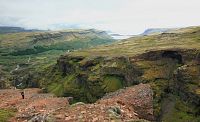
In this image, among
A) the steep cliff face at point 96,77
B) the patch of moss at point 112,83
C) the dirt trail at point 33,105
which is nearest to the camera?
the dirt trail at point 33,105

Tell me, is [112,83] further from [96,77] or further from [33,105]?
[33,105]


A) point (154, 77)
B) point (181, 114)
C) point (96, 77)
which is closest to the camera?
point (181, 114)

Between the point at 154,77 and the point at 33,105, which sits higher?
the point at 154,77

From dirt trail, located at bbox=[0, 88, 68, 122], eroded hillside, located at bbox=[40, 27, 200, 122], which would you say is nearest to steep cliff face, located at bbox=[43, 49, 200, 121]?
eroded hillside, located at bbox=[40, 27, 200, 122]

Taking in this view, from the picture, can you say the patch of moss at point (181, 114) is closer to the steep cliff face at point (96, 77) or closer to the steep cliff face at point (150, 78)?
the steep cliff face at point (150, 78)

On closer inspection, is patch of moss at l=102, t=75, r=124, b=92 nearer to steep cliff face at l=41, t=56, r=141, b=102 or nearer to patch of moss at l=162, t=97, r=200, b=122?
steep cliff face at l=41, t=56, r=141, b=102

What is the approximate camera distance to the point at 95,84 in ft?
284

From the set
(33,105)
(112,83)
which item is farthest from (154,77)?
(33,105)

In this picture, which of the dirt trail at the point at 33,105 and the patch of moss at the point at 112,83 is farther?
the patch of moss at the point at 112,83

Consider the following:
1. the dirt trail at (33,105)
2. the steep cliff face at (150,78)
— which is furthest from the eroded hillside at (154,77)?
the dirt trail at (33,105)

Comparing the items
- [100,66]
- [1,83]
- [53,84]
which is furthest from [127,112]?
[1,83]

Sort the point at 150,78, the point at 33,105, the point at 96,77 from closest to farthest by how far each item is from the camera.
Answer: the point at 33,105 → the point at 150,78 → the point at 96,77

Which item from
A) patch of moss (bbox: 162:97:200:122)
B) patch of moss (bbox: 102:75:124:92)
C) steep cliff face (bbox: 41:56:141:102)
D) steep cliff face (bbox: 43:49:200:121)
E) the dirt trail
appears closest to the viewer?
the dirt trail

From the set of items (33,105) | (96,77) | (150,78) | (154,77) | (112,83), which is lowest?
(112,83)
